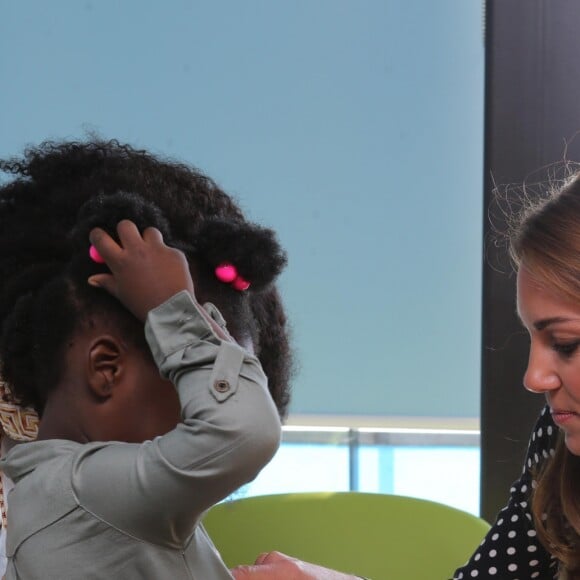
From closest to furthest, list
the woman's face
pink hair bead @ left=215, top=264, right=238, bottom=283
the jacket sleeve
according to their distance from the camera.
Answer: the jacket sleeve
pink hair bead @ left=215, top=264, right=238, bottom=283
the woman's face

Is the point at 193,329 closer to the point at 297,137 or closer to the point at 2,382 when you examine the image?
the point at 2,382

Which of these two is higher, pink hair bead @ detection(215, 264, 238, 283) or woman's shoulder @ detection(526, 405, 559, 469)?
pink hair bead @ detection(215, 264, 238, 283)

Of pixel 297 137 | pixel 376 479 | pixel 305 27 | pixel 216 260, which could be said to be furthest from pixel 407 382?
pixel 216 260

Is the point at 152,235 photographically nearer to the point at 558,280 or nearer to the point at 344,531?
the point at 558,280

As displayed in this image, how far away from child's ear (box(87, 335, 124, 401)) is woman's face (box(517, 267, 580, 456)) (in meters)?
0.51

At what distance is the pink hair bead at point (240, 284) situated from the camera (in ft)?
3.05

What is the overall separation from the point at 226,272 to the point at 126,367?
0.48ft

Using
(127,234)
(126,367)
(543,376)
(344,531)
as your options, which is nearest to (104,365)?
(126,367)

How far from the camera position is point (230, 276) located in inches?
36.4

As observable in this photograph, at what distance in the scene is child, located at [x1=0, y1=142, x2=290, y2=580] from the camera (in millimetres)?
795

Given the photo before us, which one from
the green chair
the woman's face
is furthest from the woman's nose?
the green chair

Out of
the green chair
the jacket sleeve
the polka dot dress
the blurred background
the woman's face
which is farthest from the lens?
the blurred background

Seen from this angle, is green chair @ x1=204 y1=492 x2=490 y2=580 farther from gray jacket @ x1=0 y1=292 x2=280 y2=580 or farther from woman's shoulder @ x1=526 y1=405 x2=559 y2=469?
gray jacket @ x1=0 y1=292 x2=280 y2=580

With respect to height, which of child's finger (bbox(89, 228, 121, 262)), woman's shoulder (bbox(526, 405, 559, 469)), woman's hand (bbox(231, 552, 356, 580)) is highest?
child's finger (bbox(89, 228, 121, 262))
